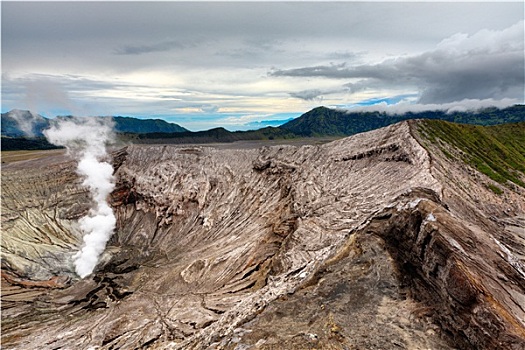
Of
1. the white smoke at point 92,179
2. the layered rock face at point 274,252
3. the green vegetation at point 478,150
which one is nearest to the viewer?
the layered rock face at point 274,252

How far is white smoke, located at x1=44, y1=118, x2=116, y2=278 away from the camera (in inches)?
2228

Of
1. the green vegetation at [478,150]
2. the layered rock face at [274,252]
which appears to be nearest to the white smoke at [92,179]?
the layered rock face at [274,252]

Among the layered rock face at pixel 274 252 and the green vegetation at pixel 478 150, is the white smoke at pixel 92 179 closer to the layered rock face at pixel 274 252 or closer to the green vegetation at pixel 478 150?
the layered rock face at pixel 274 252

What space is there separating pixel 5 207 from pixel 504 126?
455 feet

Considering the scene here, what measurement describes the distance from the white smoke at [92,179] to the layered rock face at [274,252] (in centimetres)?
210

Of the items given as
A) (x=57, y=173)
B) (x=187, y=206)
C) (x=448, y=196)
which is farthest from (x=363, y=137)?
(x=57, y=173)

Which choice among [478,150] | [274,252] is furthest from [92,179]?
[478,150]

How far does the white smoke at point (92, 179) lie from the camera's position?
56600 millimetres

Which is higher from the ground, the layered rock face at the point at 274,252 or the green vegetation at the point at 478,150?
the green vegetation at the point at 478,150

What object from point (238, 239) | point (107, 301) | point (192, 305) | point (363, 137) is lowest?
point (107, 301)

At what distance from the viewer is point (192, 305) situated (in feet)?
111

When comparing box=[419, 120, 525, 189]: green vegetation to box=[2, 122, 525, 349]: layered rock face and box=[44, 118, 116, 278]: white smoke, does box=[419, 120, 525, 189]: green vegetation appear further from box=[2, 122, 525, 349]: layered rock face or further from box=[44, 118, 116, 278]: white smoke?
box=[44, 118, 116, 278]: white smoke

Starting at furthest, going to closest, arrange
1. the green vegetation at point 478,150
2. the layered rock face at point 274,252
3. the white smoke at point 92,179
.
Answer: the white smoke at point 92,179 < the green vegetation at point 478,150 < the layered rock face at point 274,252

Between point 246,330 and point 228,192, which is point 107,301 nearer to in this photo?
point 228,192
